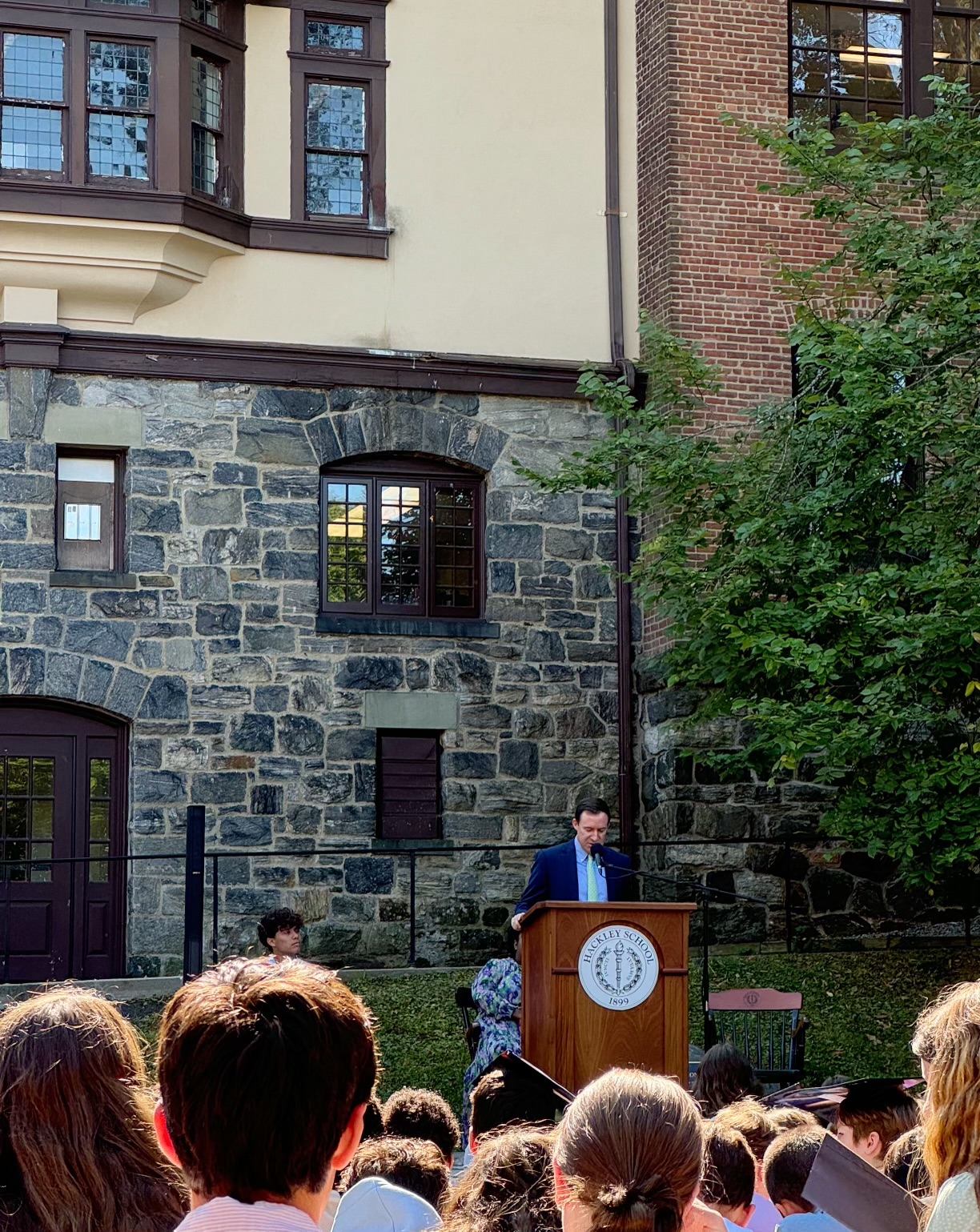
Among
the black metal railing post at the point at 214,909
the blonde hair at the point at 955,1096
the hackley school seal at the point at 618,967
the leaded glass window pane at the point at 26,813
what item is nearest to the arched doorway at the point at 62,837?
the leaded glass window pane at the point at 26,813

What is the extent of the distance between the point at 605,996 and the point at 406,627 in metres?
7.44

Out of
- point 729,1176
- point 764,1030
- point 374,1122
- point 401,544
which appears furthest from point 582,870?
point 401,544

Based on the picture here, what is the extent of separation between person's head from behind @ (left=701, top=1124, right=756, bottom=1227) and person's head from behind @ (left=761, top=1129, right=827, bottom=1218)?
141 mm

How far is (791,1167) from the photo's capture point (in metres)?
4.63

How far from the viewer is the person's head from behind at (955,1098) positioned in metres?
3.10

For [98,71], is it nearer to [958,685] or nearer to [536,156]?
[536,156]

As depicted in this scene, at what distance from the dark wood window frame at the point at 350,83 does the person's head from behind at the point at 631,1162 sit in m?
13.6

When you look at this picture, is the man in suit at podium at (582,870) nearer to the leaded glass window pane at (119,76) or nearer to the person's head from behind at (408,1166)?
the person's head from behind at (408,1166)

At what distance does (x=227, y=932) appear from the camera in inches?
587

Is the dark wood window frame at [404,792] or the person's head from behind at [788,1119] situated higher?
the dark wood window frame at [404,792]

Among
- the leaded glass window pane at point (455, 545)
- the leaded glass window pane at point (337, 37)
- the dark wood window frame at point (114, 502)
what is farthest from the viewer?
the leaded glass window pane at point (455, 545)

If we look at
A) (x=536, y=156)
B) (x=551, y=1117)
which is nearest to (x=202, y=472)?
(x=536, y=156)

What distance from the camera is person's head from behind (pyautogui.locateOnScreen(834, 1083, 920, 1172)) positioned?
17.6 feet

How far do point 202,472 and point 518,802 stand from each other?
398 centimetres
